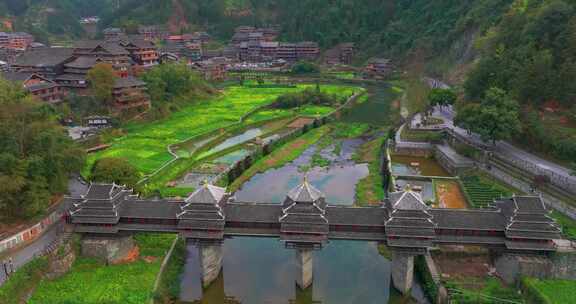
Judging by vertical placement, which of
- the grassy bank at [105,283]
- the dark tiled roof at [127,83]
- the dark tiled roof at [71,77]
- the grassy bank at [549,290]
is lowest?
the grassy bank at [105,283]

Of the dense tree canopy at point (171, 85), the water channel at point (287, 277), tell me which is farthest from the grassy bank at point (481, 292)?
the dense tree canopy at point (171, 85)

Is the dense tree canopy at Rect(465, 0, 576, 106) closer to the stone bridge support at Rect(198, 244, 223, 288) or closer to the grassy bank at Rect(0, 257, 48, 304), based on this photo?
the stone bridge support at Rect(198, 244, 223, 288)

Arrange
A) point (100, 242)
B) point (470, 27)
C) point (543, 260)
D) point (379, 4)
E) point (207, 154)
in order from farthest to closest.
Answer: point (379, 4)
point (470, 27)
point (207, 154)
point (100, 242)
point (543, 260)

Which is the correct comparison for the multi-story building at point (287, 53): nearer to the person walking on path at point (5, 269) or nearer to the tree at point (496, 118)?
the tree at point (496, 118)

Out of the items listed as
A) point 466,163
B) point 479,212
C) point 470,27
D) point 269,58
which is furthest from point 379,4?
point 479,212

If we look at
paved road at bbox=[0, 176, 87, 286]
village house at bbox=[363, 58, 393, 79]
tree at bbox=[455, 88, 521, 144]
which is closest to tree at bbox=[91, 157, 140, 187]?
paved road at bbox=[0, 176, 87, 286]

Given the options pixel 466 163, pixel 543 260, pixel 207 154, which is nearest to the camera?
pixel 543 260

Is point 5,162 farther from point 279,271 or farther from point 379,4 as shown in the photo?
point 379,4
